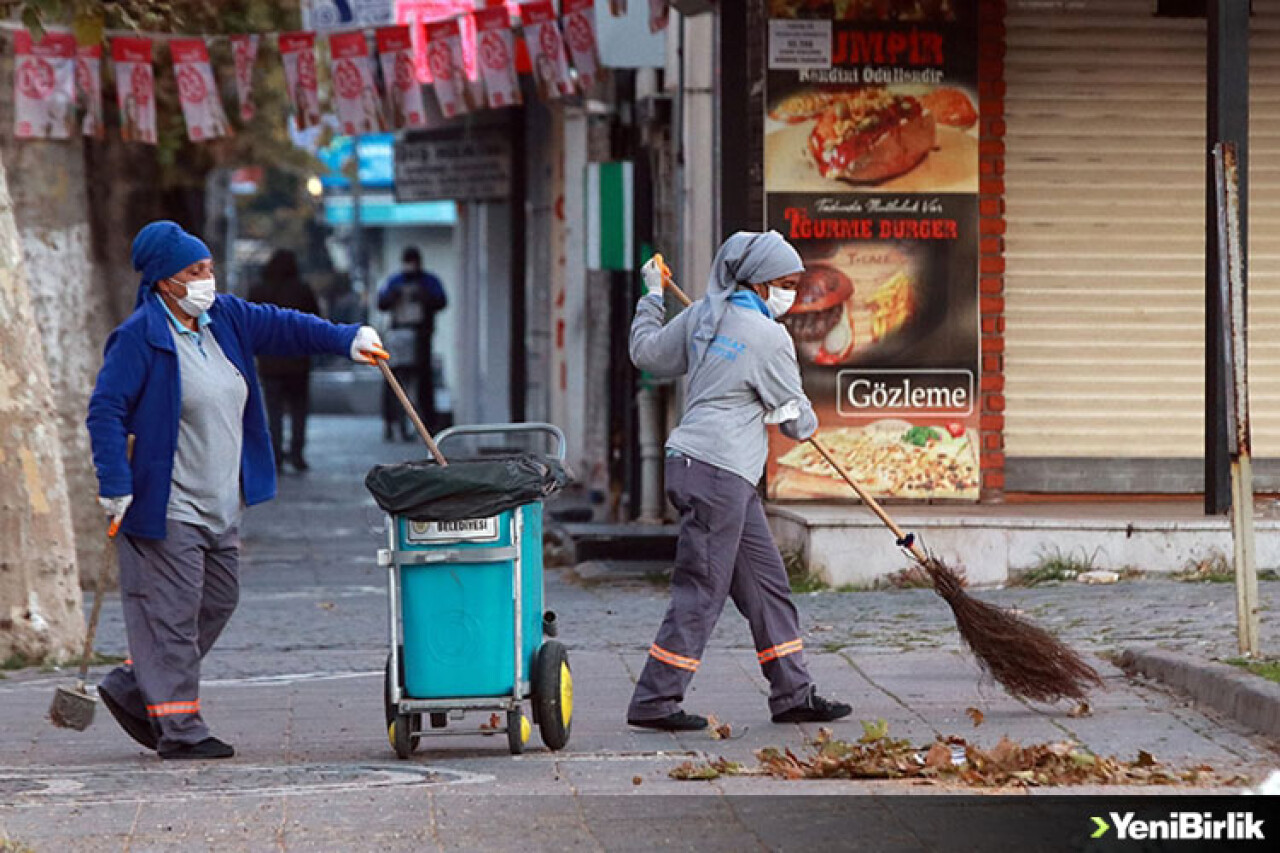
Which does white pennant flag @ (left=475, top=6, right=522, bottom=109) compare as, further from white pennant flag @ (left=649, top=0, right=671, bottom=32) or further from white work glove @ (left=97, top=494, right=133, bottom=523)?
white work glove @ (left=97, top=494, right=133, bottom=523)

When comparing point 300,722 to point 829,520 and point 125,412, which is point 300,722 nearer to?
point 125,412

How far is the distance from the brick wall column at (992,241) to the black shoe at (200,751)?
634 cm

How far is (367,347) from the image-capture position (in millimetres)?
8141

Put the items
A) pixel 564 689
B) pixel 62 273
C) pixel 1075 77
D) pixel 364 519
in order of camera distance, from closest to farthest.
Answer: pixel 564 689 < pixel 1075 77 < pixel 62 273 < pixel 364 519

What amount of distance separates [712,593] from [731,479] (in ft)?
1.29

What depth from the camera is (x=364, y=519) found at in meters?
18.9

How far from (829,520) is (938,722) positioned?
3783 millimetres

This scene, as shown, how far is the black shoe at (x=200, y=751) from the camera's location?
8.09 m

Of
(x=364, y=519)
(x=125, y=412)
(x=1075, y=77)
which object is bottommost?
(x=364, y=519)

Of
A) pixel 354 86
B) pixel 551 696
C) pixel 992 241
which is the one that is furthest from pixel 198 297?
pixel 354 86

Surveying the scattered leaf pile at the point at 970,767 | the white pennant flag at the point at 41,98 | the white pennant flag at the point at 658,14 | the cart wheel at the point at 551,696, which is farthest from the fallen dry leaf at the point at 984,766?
the white pennant flag at the point at 41,98

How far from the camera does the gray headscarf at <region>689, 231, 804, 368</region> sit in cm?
852

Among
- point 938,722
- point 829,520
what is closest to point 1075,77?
point 829,520

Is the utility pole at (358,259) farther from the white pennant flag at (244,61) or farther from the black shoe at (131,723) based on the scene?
the black shoe at (131,723)
